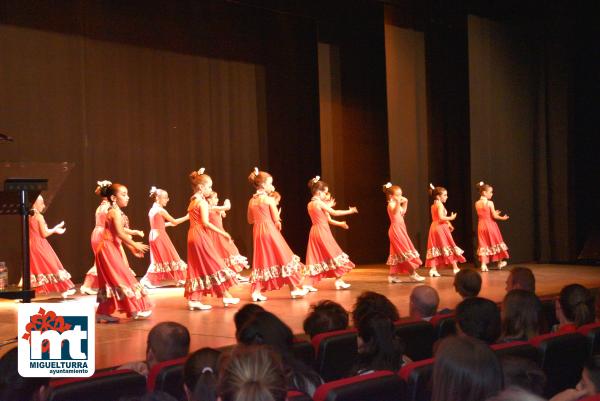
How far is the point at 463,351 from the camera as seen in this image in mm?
2068

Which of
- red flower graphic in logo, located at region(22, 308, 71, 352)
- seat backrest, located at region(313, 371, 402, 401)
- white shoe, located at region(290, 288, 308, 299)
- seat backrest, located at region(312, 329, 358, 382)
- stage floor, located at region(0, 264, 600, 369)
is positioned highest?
red flower graphic in logo, located at region(22, 308, 71, 352)

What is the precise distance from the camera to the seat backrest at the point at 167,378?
8.86 ft

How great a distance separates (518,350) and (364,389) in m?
0.83

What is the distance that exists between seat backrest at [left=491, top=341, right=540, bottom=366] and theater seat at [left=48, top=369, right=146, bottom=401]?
1303mm

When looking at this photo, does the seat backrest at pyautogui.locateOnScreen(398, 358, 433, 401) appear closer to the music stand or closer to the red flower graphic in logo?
the red flower graphic in logo

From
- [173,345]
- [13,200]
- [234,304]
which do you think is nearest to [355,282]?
[234,304]

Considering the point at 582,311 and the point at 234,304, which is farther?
the point at 234,304

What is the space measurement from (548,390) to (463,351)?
121cm

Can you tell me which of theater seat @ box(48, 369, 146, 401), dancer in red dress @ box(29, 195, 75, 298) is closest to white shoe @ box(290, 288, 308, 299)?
dancer in red dress @ box(29, 195, 75, 298)

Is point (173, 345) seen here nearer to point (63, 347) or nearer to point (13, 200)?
point (63, 347)

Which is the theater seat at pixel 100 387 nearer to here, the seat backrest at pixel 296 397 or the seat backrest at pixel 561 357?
the seat backrest at pixel 296 397

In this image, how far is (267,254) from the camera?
761 cm

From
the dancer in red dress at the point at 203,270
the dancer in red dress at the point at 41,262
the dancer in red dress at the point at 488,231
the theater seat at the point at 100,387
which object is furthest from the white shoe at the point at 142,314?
→ the dancer in red dress at the point at 488,231

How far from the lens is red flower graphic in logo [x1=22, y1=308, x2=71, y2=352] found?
335 centimetres
